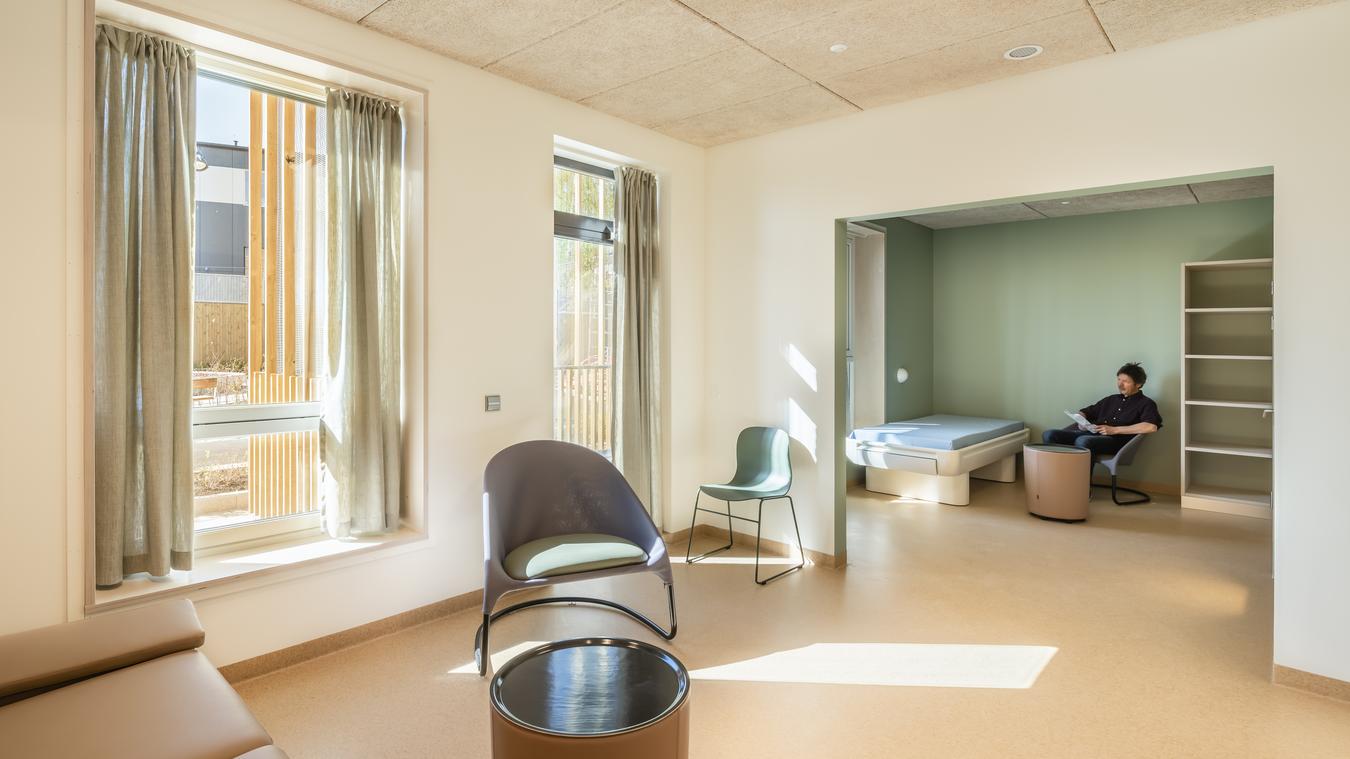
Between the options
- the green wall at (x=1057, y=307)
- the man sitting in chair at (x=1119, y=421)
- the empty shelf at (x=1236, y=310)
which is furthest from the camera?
the green wall at (x=1057, y=307)

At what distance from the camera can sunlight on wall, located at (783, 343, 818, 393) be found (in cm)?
441

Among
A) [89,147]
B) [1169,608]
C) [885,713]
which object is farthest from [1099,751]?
[89,147]

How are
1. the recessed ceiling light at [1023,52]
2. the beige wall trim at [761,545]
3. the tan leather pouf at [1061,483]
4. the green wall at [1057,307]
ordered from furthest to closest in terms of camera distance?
the green wall at [1057,307] → the tan leather pouf at [1061,483] → the beige wall trim at [761,545] → the recessed ceiling light at [1023,52]

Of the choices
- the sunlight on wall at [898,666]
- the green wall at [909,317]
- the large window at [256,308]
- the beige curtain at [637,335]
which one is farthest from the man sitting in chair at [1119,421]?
the large window at [256,308]

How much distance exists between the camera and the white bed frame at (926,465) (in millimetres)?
5789

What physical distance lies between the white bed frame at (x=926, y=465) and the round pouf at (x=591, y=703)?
4261 mm

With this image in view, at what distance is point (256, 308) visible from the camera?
308 centimetres

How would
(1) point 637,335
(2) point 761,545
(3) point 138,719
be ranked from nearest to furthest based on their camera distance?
1. (3) point 138,719
2. (1) point 637,335
3. (2) point 761,545

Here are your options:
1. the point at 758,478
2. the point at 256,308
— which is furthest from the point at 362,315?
the point at 758,478

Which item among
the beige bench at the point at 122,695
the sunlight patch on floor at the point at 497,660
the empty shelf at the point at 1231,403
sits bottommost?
the sunlight patch on floor at the point at 497,660

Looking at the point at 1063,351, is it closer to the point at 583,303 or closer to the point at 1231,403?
the point at 1231,403

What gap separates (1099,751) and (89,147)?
13.1 feet

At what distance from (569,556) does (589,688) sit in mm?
1132

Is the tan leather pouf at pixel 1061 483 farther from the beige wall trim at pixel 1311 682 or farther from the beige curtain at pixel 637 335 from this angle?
the beige curtain at pixel 637 335
